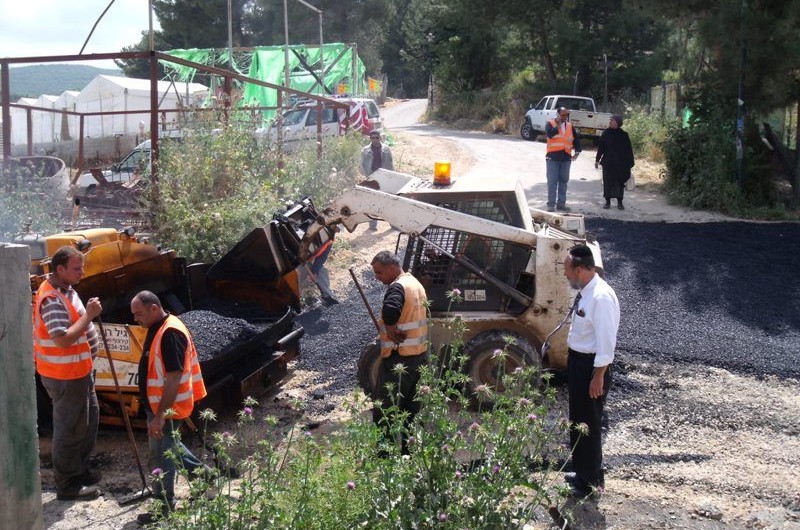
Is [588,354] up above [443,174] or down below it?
below

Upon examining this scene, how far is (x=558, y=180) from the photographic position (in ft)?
46.4

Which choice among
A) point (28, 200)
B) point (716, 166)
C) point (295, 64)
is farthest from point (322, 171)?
point (295, 64)

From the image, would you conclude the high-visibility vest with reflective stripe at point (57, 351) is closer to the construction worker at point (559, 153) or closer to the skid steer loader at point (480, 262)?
the skid steer loader at point (480, 262)

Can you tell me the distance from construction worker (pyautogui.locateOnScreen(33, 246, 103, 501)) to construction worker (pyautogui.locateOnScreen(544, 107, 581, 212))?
31.7 feet

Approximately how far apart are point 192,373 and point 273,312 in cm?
242

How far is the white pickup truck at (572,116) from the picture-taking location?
960 inches

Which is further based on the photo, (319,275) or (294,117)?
(294,117)

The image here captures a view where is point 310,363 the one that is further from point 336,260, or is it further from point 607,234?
point 607,234

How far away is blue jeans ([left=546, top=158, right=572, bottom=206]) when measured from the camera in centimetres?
1398

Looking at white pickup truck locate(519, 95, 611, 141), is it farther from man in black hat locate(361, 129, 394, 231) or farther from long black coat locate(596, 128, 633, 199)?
man in black hat locate(361, 129, 394, 231)

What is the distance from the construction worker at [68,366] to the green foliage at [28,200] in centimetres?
388

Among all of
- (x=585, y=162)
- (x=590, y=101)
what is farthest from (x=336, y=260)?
(x=590, y=101)

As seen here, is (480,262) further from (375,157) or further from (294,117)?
(294,117)

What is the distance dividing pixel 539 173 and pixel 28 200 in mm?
12055
